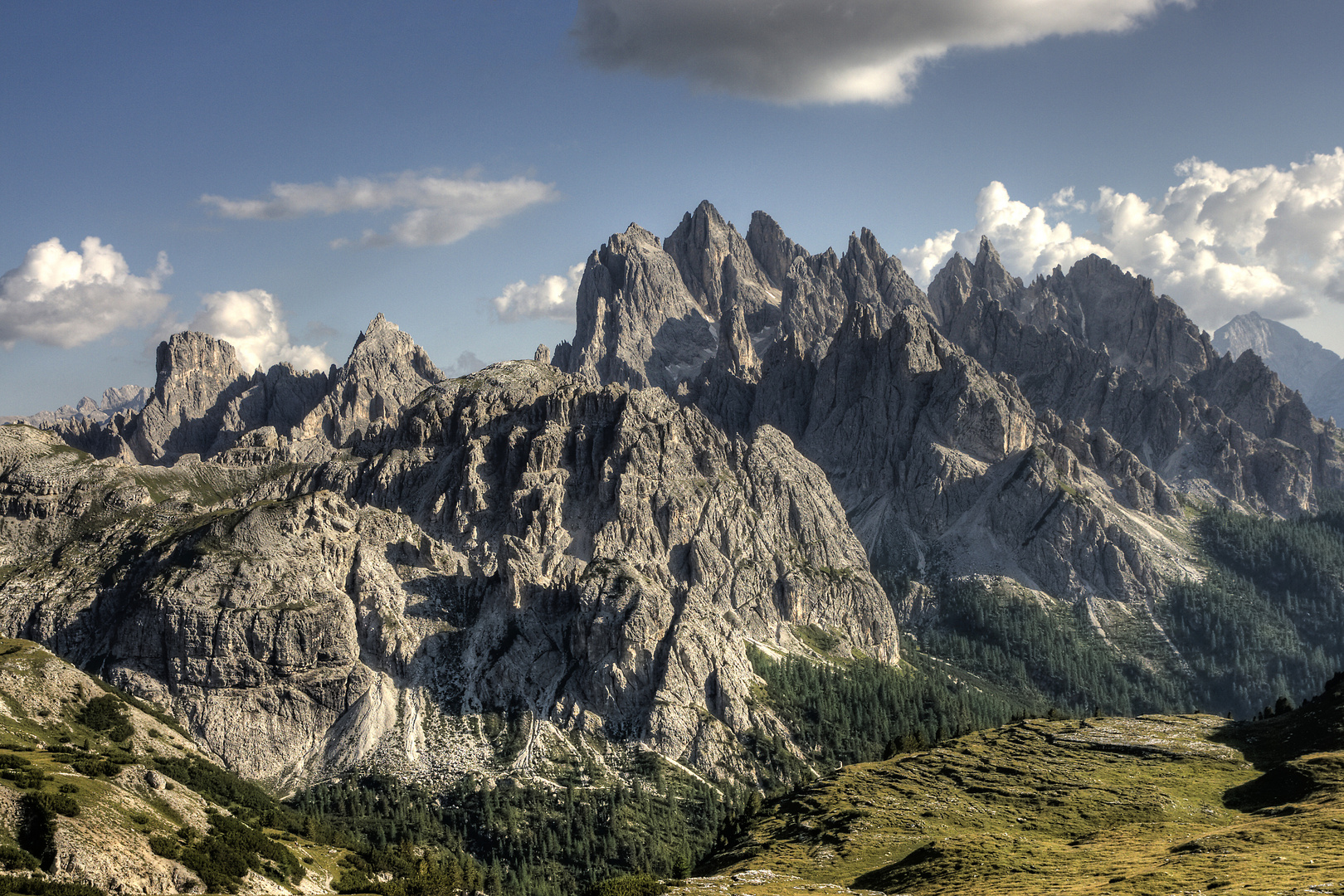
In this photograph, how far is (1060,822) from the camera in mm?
143875

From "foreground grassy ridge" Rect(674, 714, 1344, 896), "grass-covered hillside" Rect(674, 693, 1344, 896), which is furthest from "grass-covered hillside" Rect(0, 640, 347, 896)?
"foreground grassy ridge" Rect(674, 714, 1344, 896)

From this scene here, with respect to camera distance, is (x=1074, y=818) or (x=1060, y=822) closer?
(x=1060, y=822)

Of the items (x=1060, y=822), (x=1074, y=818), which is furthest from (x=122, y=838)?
(x=1074, y=818)

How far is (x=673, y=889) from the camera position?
107188 mm

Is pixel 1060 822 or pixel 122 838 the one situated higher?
pixel 122 838

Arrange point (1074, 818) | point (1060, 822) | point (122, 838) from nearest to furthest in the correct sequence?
point (122, 838) → point (1060, 822) → point (1074, 818)

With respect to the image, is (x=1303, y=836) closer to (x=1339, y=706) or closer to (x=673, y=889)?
(x=673, y=889)

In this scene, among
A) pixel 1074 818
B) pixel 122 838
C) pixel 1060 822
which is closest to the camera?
pixel 122 838

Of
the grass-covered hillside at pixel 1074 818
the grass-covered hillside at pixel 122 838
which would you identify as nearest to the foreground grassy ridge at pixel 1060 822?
the grass-covered hillside at pixel 1074 818

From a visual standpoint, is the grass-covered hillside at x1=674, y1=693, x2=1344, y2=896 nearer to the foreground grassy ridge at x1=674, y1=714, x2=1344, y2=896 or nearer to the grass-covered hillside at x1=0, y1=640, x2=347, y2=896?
the foreground grassy ridge at x1=674, y1=714, x2=1344, y2=896

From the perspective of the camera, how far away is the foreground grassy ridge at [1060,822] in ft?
334

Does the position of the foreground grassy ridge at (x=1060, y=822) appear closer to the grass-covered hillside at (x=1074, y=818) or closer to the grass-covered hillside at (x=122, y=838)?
the grass-covered hillside at (x=1074, y=818)

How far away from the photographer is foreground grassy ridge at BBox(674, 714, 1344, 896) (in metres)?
102

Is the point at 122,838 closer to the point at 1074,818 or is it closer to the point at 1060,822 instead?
the point at 1060,822
